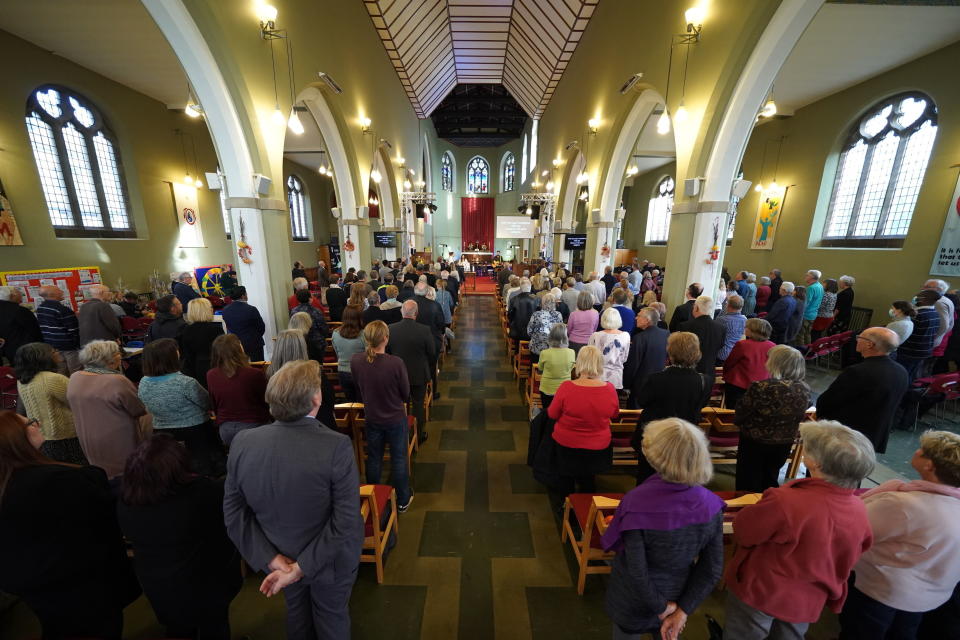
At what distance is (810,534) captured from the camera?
133 cm

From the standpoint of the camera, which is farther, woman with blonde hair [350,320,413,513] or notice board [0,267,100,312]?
notice board [0,267,100,312]

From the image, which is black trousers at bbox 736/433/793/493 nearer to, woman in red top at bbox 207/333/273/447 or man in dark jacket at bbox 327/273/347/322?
woman in red top at bbox 207/333/273/447

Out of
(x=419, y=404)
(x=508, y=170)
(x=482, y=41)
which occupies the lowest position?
(x=419, y=404)

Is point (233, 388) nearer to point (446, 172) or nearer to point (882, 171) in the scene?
point (882, 171)

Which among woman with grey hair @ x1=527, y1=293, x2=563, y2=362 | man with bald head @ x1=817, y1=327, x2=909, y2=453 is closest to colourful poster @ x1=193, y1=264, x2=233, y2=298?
woman with grey hair @ x1=527, y1=293, x2=563, y2=362

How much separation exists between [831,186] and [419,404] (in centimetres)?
1059

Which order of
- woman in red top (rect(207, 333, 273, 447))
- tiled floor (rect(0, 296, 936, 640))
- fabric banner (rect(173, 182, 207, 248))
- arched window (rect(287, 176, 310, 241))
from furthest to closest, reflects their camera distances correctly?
arched window (rect(287, 176, 310, 241)) → fabric banner (rect(173, 182, 207, 248)) → woman in red top (rect(207, 333, 273, 447)) → tiled floor (rect(0, 296, 936, 640))

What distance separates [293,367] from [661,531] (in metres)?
1.49

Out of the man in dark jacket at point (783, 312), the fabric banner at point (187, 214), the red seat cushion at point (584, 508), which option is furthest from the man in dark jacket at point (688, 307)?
the fabric banner at point (187, 214)

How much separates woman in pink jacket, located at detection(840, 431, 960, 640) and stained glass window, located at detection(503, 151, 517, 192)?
25576mm

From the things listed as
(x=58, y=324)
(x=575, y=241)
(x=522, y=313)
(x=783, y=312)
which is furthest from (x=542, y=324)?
(x=575, y=241)

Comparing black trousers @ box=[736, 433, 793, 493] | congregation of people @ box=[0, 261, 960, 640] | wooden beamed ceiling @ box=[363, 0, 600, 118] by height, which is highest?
wooden beamed ceiling @ box=[363, 0, 600, 118]

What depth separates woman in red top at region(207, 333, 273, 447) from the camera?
242 cm

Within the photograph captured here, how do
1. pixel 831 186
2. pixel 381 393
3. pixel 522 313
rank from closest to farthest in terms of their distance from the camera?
pixel 381 393 < pixel 522 313 < pixel 831 186
